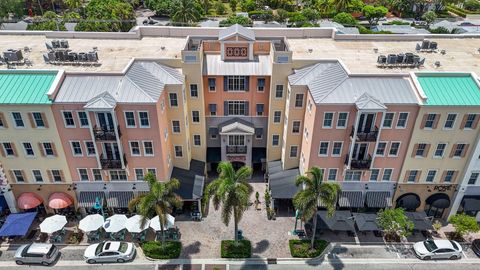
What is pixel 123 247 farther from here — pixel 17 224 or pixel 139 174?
pixel 17 224

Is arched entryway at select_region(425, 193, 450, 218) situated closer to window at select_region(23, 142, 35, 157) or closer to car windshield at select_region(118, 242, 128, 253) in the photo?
car windshield at select_region(118, 242, 128, 253)


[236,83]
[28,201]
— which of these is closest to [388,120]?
[236,83]

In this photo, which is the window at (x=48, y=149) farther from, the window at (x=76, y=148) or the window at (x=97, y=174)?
the window at (x=97, y=174)

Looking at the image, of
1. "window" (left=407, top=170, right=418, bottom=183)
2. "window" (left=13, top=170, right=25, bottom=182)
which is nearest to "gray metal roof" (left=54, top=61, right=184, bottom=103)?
"window" (left=13, top=170, right=25, bottom=182)

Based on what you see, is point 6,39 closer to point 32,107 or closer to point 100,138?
point 32,107

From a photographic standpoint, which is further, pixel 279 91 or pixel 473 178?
pixel 279 91

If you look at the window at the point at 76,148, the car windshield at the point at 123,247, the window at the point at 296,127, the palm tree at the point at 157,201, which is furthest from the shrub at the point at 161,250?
the window at the point at 296,127
